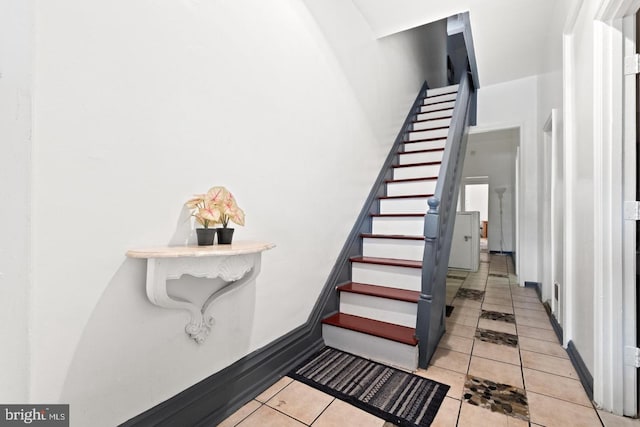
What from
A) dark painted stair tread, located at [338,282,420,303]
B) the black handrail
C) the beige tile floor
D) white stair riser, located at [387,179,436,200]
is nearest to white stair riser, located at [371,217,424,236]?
the black handrail

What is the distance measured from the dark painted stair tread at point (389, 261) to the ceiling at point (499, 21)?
2.02 m

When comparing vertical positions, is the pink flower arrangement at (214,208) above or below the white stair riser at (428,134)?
below

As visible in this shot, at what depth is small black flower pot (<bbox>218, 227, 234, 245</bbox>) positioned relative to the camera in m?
1.26

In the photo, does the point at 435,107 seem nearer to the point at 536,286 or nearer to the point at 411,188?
the point at 411,188

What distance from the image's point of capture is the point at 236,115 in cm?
151

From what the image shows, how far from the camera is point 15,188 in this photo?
33.0 inches

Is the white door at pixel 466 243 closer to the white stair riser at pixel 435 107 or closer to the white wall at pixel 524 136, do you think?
the white wall at pixel 524 136

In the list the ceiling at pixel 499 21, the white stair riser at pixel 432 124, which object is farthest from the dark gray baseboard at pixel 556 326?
the white stair riser at pixel 432 124

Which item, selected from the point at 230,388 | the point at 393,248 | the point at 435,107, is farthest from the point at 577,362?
the point at 435,107

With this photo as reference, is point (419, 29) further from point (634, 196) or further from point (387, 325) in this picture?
point (387, 325)

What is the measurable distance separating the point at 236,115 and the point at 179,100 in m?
0.32

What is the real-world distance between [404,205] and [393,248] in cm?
59

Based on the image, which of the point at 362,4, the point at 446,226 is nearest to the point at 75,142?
the point at 446,226

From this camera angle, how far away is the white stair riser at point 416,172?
3.27 meters
